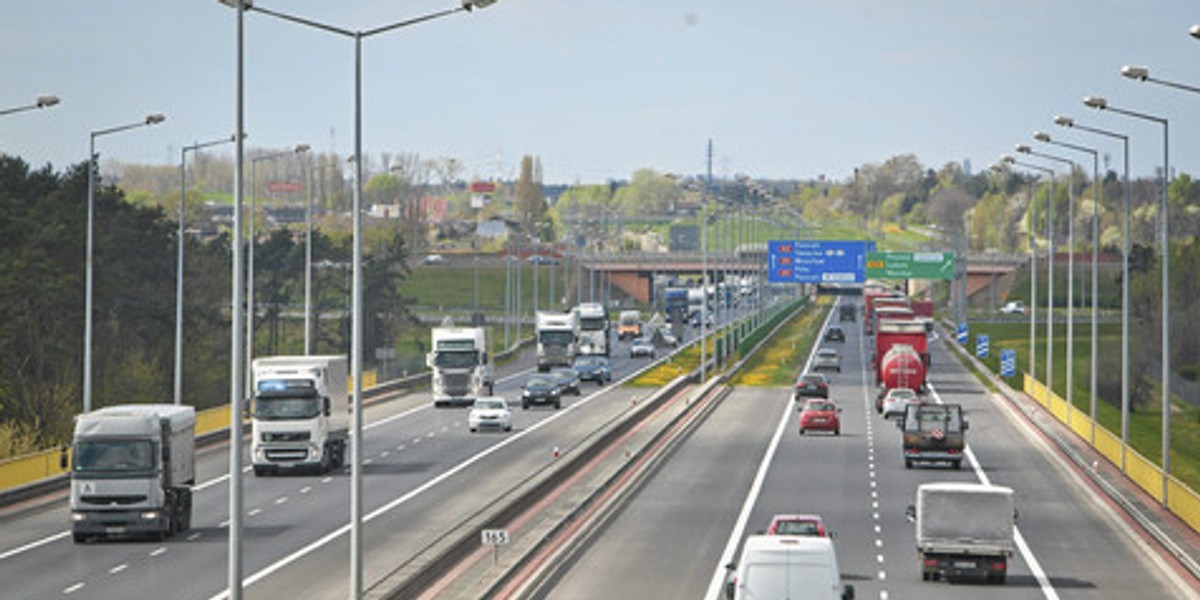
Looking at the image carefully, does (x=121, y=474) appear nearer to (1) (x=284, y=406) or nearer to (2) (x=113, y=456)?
(2) (x=113, y=456)

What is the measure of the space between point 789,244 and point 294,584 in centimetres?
10917

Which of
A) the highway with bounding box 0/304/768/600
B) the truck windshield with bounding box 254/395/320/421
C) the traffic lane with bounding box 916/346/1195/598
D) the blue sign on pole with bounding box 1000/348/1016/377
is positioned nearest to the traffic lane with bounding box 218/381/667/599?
the highway with bounding box 0/304/768/600

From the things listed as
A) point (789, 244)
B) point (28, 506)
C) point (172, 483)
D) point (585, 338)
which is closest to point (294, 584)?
point (172, 483)

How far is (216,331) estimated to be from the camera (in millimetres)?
121562

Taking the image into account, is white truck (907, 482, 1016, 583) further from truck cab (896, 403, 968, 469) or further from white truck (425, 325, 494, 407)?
white truck (425, 325, 494, 407)

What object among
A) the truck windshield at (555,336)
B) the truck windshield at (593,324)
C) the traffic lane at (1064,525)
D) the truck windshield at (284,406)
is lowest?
the traffic lane at (1064,525)

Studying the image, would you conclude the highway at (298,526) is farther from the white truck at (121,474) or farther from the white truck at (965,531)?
the white truck at (965,531)

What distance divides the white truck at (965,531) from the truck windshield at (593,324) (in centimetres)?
9576

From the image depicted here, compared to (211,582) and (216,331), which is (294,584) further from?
(216,331)

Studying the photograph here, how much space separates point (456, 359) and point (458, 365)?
0.37 metres

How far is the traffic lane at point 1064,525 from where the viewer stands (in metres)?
41.7

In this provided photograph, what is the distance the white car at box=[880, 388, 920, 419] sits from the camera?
90562 mm

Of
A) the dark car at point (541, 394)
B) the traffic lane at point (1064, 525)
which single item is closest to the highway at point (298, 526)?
the dark car at point (541, 394)

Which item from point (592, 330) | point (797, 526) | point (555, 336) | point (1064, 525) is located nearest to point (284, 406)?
point (1064, 525)
